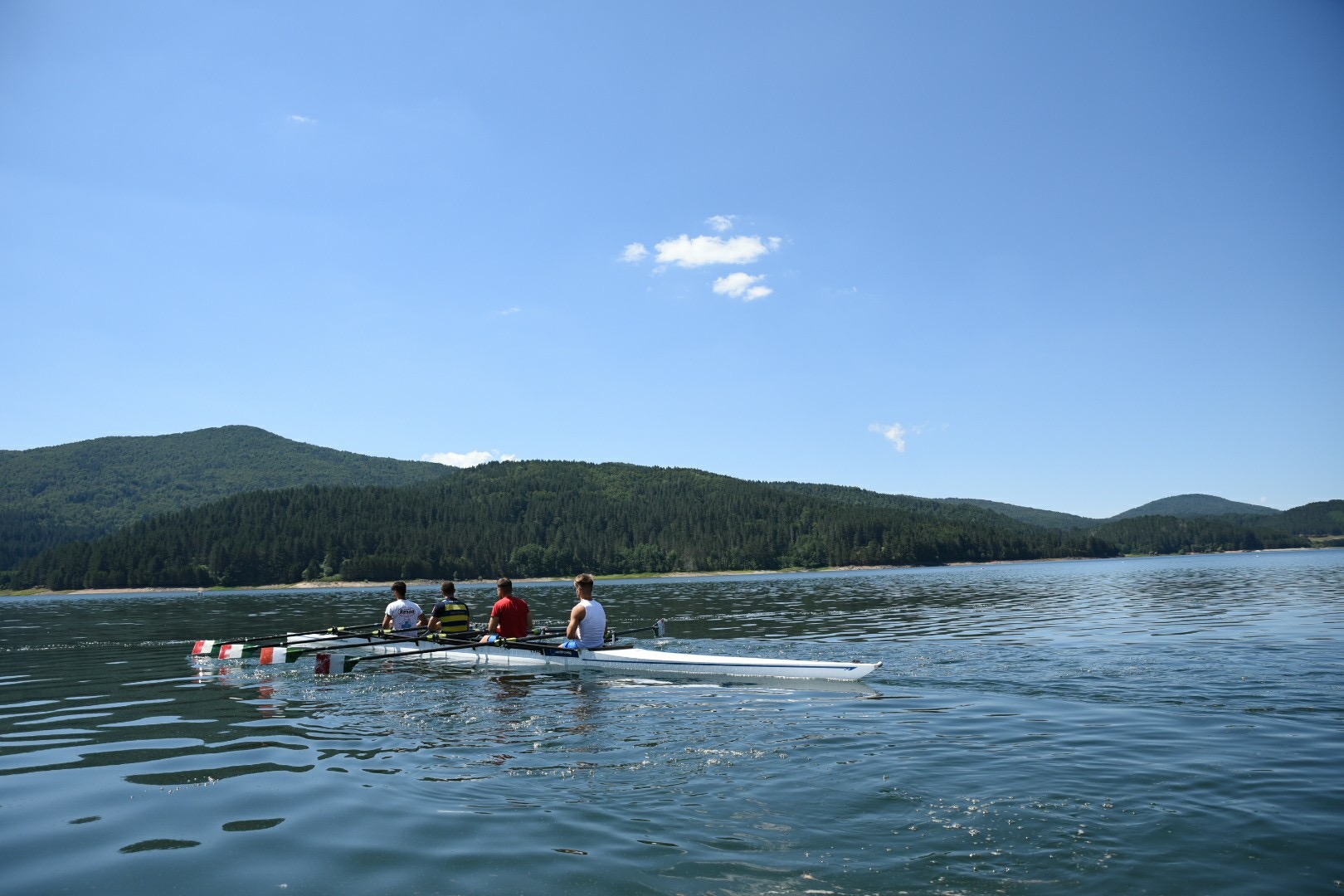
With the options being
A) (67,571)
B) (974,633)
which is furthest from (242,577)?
(974,633)

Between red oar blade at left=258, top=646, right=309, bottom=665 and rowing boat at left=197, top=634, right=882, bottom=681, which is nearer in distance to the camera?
rowing boat at left=197, top=634, right=882, bottom=681

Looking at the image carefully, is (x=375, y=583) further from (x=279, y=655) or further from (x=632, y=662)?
(x=632, y=662)

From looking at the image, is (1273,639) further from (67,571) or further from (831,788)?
(67,571)

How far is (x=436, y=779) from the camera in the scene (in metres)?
10.1

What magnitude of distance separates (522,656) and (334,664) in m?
4.87

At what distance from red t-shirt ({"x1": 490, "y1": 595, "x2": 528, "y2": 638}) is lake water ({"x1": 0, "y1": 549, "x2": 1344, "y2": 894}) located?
1.60 m

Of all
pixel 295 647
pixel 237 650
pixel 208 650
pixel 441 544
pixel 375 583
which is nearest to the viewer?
pixel 295 647

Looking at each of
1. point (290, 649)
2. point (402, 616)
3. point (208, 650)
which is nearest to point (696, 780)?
point (290, 649)

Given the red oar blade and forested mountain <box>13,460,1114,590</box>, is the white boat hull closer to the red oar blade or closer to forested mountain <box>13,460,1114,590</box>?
the red oar blade

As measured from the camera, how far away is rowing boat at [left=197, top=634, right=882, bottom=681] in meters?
17.1

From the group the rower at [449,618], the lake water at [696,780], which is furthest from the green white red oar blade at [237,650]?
the rower at [449,618]

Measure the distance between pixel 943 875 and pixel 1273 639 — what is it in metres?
21.8

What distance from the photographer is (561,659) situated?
19656mm

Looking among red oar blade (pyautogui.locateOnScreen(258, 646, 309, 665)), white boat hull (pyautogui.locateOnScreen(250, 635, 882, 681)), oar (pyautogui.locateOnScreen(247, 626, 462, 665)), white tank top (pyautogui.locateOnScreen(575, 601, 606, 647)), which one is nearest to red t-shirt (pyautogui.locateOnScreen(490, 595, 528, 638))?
white boat hull (pyautogui.locateOnScreen(250, 635, 882, 681))
